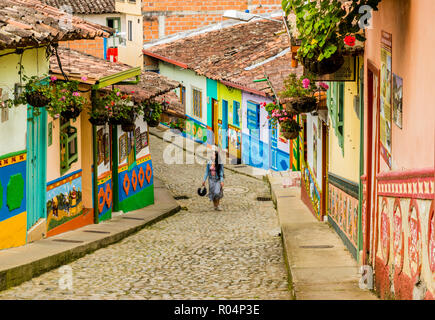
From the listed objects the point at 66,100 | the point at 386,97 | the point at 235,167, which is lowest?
the point at 235,167

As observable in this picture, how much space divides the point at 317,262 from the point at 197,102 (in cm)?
2343

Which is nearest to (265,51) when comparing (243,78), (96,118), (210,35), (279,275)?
(243,78)

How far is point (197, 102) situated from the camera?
32.7 metres

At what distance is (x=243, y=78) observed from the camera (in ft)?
85.4

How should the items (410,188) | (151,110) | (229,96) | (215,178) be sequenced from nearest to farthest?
(410,188)
(151,110)
(215,178)
(229,96)

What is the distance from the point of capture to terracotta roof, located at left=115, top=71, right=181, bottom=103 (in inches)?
654

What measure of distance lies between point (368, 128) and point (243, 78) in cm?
1793

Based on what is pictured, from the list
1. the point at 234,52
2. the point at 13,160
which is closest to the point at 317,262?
the point at 13,160

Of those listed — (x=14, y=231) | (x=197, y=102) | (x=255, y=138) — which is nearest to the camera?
(x=14, y=231)

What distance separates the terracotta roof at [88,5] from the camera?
1013 inches

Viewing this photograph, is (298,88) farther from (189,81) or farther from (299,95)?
(189,81)

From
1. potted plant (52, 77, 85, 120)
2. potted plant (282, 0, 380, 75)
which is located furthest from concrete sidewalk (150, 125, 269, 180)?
potted plant (282, 0, 380, 75)

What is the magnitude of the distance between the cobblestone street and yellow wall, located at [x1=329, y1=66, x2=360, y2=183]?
1501 millimetres

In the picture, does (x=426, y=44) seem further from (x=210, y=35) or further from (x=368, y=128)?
(x=210, y=35)
